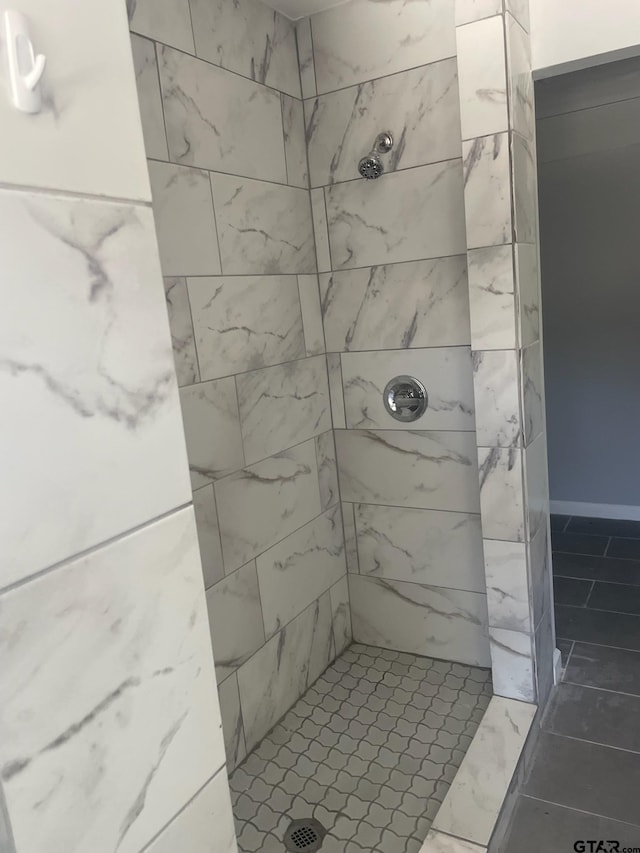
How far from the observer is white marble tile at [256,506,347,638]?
2.14m

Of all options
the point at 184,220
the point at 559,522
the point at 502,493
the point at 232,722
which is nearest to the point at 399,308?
the point at 502,493

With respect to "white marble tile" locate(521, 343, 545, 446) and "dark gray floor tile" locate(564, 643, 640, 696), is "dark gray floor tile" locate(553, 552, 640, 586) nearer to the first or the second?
"dark gray floor tile" locate(564, 643, 640, 696)

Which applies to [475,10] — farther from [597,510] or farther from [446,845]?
[597,510]

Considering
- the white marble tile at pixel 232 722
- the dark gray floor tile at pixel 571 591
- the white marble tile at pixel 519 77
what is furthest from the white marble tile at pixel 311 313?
the dark gray floor tile at pixel 571 591

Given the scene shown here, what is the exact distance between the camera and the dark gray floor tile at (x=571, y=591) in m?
2.88

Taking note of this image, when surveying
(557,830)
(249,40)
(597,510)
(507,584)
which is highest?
(249,40)

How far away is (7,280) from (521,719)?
2065 mm

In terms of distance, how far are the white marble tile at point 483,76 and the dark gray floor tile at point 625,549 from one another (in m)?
2.30

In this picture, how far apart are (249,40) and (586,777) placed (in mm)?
2407

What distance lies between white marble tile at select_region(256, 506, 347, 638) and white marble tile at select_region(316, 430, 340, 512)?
5 cm

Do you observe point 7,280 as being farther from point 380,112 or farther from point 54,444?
point 380,112

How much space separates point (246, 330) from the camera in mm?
2008

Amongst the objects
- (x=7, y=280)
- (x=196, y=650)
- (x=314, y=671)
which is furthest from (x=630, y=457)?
(x=7, y=280)

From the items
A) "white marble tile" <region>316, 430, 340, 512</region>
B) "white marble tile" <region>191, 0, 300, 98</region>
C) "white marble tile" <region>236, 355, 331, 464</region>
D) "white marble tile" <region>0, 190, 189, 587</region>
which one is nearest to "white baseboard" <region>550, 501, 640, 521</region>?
"white marble tile" <region>316, 430, 340, 512</region>
